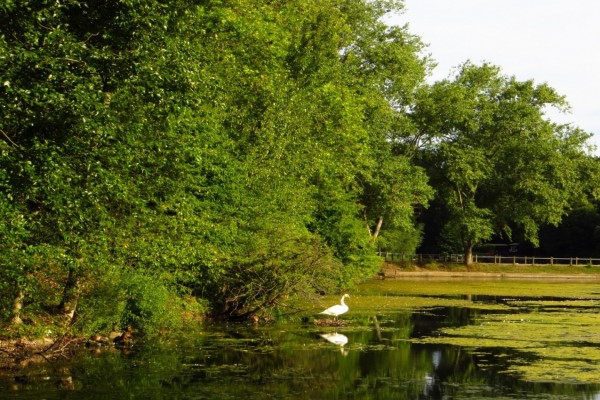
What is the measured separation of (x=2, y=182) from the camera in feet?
59.2

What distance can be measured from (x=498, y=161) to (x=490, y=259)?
15277mm

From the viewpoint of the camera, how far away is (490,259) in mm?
97812

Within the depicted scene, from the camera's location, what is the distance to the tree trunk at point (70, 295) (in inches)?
978

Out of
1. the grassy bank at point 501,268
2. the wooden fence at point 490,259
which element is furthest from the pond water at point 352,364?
the wooden fence at point 490,259

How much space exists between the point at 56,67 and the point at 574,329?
23.2m

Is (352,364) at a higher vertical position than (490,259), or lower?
lower

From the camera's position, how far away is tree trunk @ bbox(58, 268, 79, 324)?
2484 centimetres

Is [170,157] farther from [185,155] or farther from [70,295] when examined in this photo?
[70,295]

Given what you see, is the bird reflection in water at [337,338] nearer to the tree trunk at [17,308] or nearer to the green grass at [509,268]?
the tree trunk at [17,308]

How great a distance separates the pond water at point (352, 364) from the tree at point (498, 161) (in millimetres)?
45830

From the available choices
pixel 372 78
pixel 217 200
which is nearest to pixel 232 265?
pixel 217 200

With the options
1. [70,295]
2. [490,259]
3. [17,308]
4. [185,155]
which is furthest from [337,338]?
[490,259]

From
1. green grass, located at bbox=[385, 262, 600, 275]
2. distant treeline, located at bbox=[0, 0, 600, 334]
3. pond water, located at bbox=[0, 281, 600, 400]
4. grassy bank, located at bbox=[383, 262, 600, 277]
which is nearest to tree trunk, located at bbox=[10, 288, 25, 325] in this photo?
distant treeline, located at bbox=[0, 0, 600, 334]

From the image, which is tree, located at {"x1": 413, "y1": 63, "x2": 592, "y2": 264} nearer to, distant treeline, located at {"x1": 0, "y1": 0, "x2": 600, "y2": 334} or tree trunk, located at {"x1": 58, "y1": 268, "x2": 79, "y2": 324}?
distant treeline, located at {"x1": 0, "y1": 0, "x2": 600, "y2": 334}
